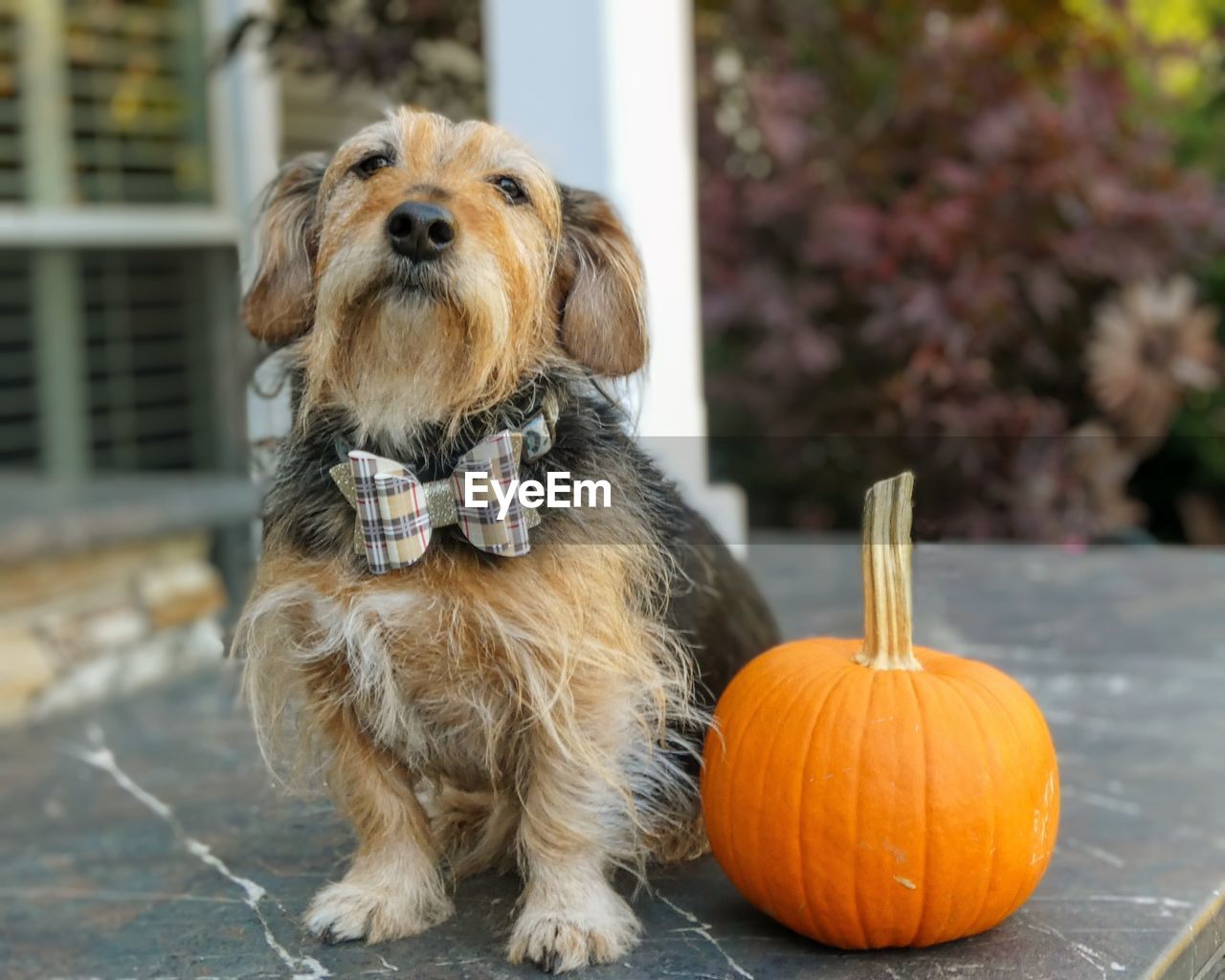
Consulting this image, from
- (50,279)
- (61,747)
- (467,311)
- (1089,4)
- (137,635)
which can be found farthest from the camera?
(1089,4)

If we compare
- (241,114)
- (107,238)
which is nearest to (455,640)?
(241,114)

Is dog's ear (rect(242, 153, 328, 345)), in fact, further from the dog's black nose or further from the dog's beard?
the dog's black nose

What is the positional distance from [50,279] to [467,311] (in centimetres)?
458

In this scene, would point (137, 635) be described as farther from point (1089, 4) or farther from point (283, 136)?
point (1089, 4)

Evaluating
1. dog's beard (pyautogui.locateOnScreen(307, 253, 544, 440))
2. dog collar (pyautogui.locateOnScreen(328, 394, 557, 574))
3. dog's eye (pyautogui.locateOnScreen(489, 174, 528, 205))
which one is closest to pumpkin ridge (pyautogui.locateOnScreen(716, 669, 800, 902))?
dog collar (pyautogui.locateOnScreen(328, 394, 557, 574))

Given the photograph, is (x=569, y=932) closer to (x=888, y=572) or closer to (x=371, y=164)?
(x=888, y=572)

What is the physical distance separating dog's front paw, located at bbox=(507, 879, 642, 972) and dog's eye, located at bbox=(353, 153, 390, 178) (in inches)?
41.5

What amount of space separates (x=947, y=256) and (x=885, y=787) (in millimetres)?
4018

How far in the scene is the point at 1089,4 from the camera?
6.46m

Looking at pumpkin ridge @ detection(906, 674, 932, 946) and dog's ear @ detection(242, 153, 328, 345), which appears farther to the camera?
dog's ear @ detection(242, 153, 328, 345)

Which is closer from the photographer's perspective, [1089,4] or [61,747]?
[61,747]

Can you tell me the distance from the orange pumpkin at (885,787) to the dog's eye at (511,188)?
2.13 feet

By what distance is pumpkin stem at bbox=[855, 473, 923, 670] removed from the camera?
1.90m

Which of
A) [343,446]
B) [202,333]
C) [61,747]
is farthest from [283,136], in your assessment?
[343,446]
